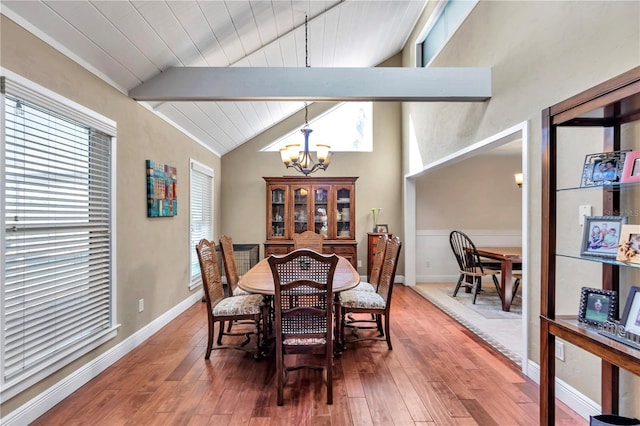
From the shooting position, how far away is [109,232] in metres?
2.47

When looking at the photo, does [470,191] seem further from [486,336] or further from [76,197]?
[76,197]

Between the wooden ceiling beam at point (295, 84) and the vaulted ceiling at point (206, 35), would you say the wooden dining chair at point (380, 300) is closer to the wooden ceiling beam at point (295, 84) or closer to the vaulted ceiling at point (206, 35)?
the wooden ceiling beam at point (295, 84)

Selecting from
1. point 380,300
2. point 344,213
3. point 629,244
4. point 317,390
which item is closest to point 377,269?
point 380,300

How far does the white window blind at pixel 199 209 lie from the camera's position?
4246mm

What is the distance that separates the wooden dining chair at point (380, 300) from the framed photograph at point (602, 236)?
4.41 feet

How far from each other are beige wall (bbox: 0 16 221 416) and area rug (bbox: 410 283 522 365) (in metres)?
3.31

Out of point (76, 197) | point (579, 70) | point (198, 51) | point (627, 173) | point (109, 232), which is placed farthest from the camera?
point (198, 51)

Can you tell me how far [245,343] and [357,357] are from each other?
3.46 feet

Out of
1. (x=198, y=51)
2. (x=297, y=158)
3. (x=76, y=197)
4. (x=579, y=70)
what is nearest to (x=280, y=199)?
(x=297, y=158)

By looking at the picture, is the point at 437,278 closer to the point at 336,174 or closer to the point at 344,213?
the point at 344,213

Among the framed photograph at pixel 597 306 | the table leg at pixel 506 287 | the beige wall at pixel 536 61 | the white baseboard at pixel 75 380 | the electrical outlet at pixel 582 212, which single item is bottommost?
the white baseboard at pixel 75 380

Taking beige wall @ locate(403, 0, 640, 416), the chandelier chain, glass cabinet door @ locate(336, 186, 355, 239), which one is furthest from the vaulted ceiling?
glass cabinet door @ locate(336, 186, 355, 239)

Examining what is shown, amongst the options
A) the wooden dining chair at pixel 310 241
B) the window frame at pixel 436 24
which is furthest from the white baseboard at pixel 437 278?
the window frame at pixel 436 24

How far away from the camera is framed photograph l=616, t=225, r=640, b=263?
4.30ft
